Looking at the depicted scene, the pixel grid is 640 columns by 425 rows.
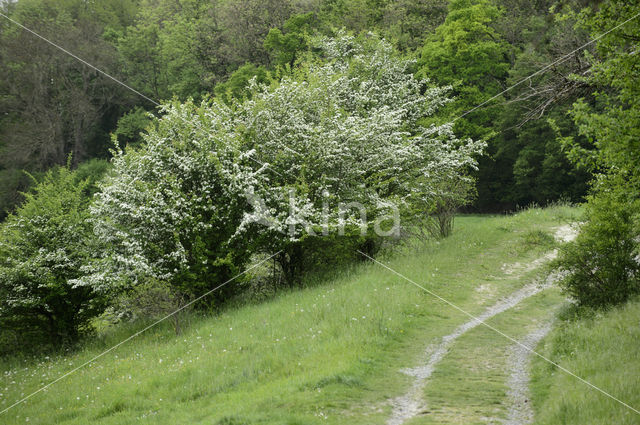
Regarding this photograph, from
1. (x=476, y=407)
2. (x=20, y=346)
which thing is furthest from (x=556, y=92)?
(x=20, y=346)

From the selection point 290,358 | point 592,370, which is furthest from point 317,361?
point 592,370

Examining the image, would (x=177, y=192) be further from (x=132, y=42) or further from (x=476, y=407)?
(x=132, y=42)

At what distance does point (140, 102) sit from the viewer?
64562mm

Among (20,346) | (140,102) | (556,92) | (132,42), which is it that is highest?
(132,42)

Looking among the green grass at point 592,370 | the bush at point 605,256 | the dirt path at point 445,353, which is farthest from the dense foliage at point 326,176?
the dirt path at point 445,353

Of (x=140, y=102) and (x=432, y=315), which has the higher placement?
(x=140, y=102)

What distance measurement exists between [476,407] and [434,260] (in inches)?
376

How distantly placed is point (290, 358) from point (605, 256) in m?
6.95

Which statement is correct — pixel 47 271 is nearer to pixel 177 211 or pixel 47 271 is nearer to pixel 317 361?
pixel 177 211

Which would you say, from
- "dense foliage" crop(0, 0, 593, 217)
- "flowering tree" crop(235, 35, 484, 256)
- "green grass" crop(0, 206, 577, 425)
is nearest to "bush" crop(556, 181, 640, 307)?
"green grass" crop(0, 206, 577, 425)

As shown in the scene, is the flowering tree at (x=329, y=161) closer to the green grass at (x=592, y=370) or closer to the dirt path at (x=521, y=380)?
the dirt path at (x=521, y=380)

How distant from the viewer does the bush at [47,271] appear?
17.7 m

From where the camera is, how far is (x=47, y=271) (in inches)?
695

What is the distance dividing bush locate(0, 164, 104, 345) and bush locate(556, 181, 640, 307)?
1485cm
